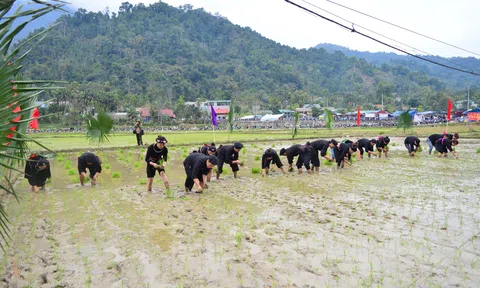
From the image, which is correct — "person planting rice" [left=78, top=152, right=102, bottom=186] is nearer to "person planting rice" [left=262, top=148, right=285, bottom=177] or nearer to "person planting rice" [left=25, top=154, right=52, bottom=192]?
"person planting rice" [left=25, top=154, right=52, bottom=192]

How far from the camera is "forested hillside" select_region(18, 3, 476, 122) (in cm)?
8006

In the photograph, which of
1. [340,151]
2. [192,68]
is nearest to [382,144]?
[340,151]

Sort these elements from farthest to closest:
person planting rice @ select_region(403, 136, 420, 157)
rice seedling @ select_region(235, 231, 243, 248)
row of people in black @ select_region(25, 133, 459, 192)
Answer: person planting rice @ select_region(403, 136, 420, 157) → row of people in black @ select_region(25, 133, 459, 192) → rice seedling @ select_region(235, 231, 243, 248)

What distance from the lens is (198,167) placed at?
8.84 meters

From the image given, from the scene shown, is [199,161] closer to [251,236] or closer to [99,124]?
[251,236]

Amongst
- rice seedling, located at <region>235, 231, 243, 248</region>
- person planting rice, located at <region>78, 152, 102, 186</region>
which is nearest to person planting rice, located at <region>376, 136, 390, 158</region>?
person planting rice, located at <region>78, 152, 102, 186</region>

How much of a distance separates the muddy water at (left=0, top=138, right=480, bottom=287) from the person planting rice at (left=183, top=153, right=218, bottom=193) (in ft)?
1.06

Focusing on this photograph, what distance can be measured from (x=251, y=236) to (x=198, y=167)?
3.42m

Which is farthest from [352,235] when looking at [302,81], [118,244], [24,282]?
[302,81]

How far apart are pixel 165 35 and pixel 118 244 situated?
12628 centimetres

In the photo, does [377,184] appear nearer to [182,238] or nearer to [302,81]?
[182,238]

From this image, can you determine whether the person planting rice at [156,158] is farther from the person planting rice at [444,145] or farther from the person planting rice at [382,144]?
the person planting rice at [444,145]

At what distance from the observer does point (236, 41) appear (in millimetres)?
134625

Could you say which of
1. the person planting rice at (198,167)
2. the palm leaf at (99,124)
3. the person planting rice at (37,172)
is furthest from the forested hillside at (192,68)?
the person planting rice at (198,167)
